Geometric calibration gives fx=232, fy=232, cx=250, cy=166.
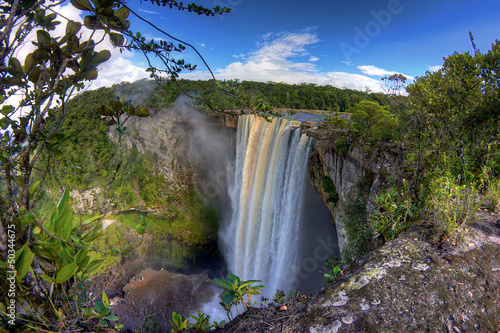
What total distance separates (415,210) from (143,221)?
119 inches

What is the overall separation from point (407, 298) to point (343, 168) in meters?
6.62

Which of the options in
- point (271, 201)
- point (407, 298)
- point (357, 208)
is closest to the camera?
point (407, 298)

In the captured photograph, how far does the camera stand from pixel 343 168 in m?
7.82

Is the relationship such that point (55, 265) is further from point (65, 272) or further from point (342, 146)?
point (342, 146)

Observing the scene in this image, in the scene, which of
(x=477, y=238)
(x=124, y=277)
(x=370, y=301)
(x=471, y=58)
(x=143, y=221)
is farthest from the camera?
(x=124, y=277)

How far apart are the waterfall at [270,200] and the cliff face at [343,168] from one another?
66 centimetres

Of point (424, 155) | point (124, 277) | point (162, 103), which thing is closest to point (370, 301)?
point (424, 155)

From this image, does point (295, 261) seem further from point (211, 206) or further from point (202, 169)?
point (202, 169)

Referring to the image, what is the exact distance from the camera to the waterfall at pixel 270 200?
31.3 ft

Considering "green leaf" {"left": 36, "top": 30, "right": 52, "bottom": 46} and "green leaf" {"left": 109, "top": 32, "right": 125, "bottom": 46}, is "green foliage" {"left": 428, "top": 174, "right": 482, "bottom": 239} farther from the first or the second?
"green leaf" {"left": 36, "top": 30, "right": 52, "bottom": 46}

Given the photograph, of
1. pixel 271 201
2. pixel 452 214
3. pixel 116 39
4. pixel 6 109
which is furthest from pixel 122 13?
pixel 271 201

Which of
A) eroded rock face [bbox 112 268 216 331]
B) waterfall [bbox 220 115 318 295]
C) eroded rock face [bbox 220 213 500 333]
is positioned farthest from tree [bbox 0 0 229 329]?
eroded rock face [bbox 112 268 216 331]

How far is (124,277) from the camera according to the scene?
52.5ft

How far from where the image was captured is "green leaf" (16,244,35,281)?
877 mm
